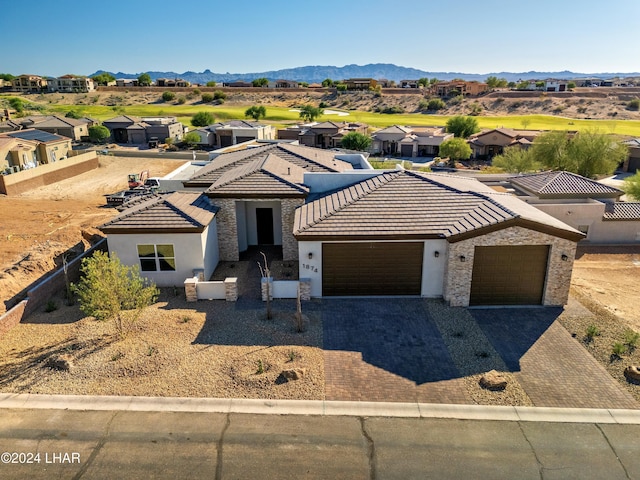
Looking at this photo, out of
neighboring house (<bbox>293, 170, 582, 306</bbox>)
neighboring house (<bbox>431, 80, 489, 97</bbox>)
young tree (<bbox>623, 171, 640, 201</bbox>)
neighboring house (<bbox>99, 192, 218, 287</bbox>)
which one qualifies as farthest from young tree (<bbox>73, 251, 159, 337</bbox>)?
neighboring house (<bbox>431, 80, 489, 97</bbox>)

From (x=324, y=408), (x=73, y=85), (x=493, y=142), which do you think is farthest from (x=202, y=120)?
(x=73, y=85)

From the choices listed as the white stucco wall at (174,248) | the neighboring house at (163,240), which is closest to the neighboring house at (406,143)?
the neighboring house at (163,240)

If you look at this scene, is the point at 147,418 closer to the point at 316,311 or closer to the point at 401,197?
the point at 316,311

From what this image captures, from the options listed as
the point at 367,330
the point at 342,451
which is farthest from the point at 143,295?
the point at 342,451

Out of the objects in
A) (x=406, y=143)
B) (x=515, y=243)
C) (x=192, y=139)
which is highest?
(x=515, y=243)

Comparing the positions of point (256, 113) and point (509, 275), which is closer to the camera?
point (509, 275)

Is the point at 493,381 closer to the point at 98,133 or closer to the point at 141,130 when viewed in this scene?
the point at 98,133
